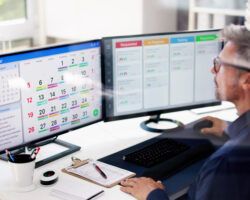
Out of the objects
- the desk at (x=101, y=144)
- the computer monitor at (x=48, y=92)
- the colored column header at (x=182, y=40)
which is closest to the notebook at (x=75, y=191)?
the desk at (x=101, y=144)

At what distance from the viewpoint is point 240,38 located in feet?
4.86

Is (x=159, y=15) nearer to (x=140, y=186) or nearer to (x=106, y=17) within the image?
(x=106, y=17)

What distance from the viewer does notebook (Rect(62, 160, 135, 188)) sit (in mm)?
1614

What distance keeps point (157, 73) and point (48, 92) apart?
522mm

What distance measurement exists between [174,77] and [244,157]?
0.80m

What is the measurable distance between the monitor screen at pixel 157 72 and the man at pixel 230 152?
45cm

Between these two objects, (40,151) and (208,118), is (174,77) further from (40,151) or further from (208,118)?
(40,151)

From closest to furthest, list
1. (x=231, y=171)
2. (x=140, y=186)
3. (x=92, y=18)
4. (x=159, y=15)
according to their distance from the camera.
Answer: (x=231, y=171) < (x=140, y=186) < (x=159, y=15) < (x=92, y=18)

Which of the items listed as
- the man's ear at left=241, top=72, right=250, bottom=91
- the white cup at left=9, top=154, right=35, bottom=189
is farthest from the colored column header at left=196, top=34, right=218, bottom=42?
the white cup at left=9, top=154, right=35, bottom=189

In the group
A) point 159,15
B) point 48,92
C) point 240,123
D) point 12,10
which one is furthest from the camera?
point 12,10

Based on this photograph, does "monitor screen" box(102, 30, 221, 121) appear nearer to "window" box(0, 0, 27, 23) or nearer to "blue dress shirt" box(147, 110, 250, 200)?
"blue dress shirt" box(147, 110, 250, 200)

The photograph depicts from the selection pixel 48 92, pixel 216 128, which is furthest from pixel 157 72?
pixel 48 92

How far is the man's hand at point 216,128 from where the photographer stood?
2045 mm

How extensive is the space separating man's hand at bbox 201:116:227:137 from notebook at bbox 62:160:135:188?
520 millimetres
